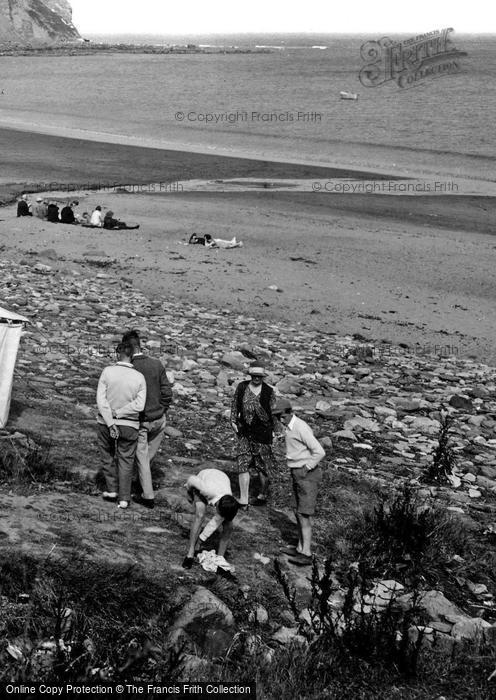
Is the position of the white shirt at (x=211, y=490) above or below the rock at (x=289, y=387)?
above

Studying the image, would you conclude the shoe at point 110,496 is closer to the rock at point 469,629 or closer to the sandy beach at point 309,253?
the rock at point 469,629

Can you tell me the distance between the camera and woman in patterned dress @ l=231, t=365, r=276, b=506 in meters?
9.46

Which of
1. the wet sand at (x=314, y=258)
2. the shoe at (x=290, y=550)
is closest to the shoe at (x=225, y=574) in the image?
the shoe at (x=290, y=550)

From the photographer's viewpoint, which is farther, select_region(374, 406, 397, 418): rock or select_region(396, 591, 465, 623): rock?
select_region(374, 406, 397, 418): rock

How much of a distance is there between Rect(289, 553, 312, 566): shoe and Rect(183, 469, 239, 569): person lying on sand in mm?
735

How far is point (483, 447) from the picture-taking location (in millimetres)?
12516

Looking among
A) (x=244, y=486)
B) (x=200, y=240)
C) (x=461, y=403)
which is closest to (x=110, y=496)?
(x=244, y=486)

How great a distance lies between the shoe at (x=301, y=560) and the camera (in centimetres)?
845

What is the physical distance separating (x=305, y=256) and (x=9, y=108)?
5856 centimetres

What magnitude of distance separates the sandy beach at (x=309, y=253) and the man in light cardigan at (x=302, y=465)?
9.28 metres

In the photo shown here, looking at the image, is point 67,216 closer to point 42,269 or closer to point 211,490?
point 42,269

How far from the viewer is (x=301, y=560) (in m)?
8.48

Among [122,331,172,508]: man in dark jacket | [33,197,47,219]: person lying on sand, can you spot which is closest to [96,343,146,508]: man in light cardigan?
[122,331,172,508]: man in dark jacket

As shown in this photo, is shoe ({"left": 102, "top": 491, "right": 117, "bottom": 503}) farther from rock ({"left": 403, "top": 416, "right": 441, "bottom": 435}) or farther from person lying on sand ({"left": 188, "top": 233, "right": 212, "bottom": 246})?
person lying on sand ({"left": 188, "top": 233, "right": 212, "bottom": 246})
